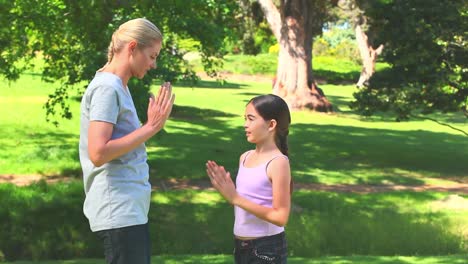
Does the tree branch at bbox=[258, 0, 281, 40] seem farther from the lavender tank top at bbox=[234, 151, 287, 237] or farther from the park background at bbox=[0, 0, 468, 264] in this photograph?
the lavender tank top at bbox=[234, 151, 287, 237]

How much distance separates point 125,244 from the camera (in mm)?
3826

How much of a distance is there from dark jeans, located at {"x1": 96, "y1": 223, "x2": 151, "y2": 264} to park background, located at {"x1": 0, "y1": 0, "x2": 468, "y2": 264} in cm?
517

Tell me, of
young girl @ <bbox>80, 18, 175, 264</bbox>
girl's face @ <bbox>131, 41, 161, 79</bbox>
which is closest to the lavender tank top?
young girl @ <bbox>80, 18, 175, 264</bbox>

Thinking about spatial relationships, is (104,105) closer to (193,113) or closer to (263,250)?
(263,250)

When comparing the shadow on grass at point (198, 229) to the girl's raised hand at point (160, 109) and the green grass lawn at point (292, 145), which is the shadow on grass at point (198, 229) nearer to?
the green grass lawn at point (292, 145)

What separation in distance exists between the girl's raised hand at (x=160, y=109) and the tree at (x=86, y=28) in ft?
36.2

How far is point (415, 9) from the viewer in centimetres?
1792

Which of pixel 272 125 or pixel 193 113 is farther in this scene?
pixel 193 113

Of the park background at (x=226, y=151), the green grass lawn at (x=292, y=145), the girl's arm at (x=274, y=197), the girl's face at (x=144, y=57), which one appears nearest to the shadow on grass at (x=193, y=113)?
the green grass lawn at (x=292, y=145)

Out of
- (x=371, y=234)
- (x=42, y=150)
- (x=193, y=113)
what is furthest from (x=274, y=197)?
(x=193, y=113)

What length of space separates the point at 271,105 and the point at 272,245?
74cm

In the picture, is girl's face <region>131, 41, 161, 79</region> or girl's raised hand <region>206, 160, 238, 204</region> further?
girl's raised hand <region>206, 160, 238, 204</region>

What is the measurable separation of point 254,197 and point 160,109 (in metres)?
0.74

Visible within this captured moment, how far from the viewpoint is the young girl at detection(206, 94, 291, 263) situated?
164 inches
